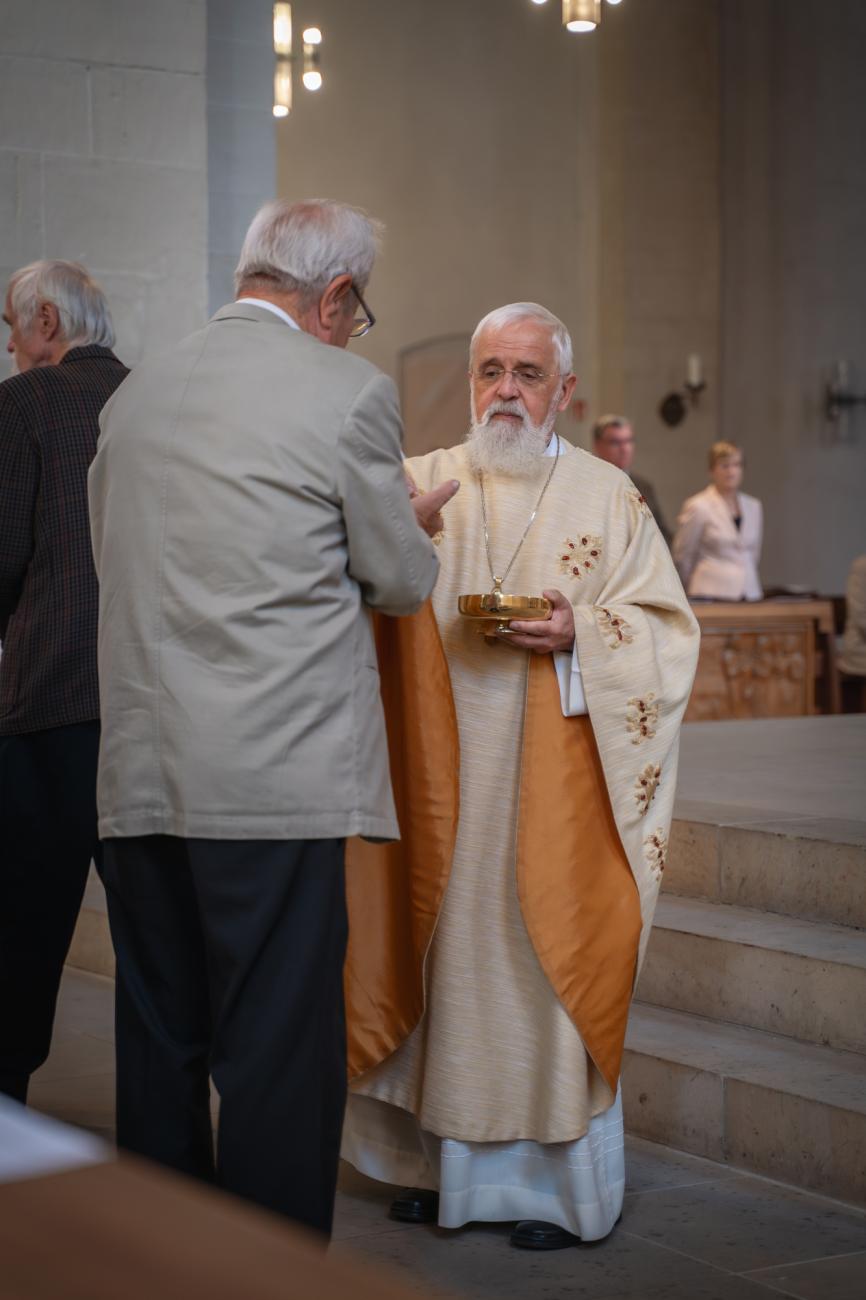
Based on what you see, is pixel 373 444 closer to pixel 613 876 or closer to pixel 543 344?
pixel 543 344

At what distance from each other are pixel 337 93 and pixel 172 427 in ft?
34.5

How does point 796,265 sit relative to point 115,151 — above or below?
above

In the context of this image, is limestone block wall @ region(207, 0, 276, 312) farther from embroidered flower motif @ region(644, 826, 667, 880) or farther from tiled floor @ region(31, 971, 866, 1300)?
tiled floor @ region(31, 971, 866, 1300)

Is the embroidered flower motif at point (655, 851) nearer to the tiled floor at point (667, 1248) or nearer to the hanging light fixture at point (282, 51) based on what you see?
the tiled floor at point (667, 1248)

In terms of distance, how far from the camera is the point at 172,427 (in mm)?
2168

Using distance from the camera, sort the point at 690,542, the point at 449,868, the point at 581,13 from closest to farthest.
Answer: the point at 449,868
the point at 581,13
the point at 690,542

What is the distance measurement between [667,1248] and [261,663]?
1.29 m

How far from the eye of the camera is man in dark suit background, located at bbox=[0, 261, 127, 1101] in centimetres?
295

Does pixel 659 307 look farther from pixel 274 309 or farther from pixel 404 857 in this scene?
pixel 274 309

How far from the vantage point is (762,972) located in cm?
353

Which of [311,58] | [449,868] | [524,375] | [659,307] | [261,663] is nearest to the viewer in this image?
[261,663]

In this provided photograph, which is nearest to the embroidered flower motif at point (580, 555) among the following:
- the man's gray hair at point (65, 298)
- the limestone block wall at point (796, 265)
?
the man's gray hair at point (65, 298)

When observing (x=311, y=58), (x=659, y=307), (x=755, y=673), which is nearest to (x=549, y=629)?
(x=755, y=673)

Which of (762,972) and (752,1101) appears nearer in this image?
(752,1101)
